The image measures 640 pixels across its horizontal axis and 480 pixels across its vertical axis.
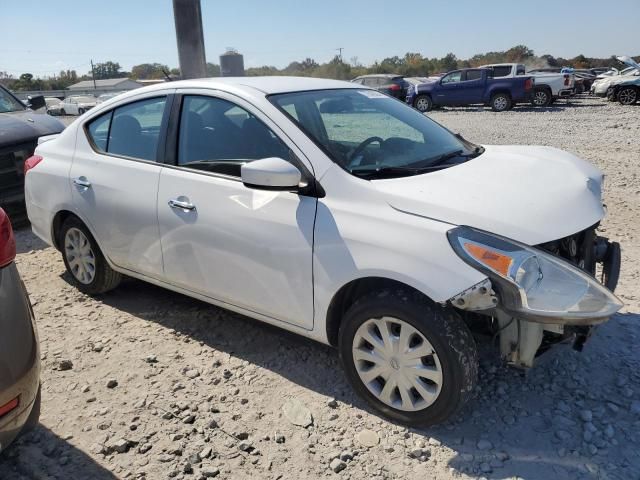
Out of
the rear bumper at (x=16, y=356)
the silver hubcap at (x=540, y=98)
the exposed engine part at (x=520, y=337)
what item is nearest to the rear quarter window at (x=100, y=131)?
the rear bumper at (x=16, y=356)

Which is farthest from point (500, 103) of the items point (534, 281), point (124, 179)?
point (534, 281)

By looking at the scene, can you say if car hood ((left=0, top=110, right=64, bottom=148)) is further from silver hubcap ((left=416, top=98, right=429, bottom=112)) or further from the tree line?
the tree line

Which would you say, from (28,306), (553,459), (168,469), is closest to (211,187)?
(28,306)

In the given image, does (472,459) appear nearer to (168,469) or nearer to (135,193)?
(168,469)

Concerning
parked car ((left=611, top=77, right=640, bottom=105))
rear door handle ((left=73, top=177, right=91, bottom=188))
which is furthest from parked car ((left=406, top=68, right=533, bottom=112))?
rear door handle ((left=73, top=177, right=91, bottom=188))

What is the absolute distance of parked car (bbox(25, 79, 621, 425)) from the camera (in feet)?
7.75

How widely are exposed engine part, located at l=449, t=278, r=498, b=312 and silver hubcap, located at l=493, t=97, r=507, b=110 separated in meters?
19.8

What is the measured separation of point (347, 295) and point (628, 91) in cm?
2147

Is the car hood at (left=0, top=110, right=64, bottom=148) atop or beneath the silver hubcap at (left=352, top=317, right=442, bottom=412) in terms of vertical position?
atop

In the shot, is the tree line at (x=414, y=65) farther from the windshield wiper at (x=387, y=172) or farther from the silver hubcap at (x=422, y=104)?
the windshield wiper at (x=387, y=172)

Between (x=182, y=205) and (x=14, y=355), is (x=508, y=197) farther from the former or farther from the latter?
(x=14, y=355)

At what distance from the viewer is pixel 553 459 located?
2436mm

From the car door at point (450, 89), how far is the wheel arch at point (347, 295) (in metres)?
20.3

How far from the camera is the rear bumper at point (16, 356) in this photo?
2.01 meters
